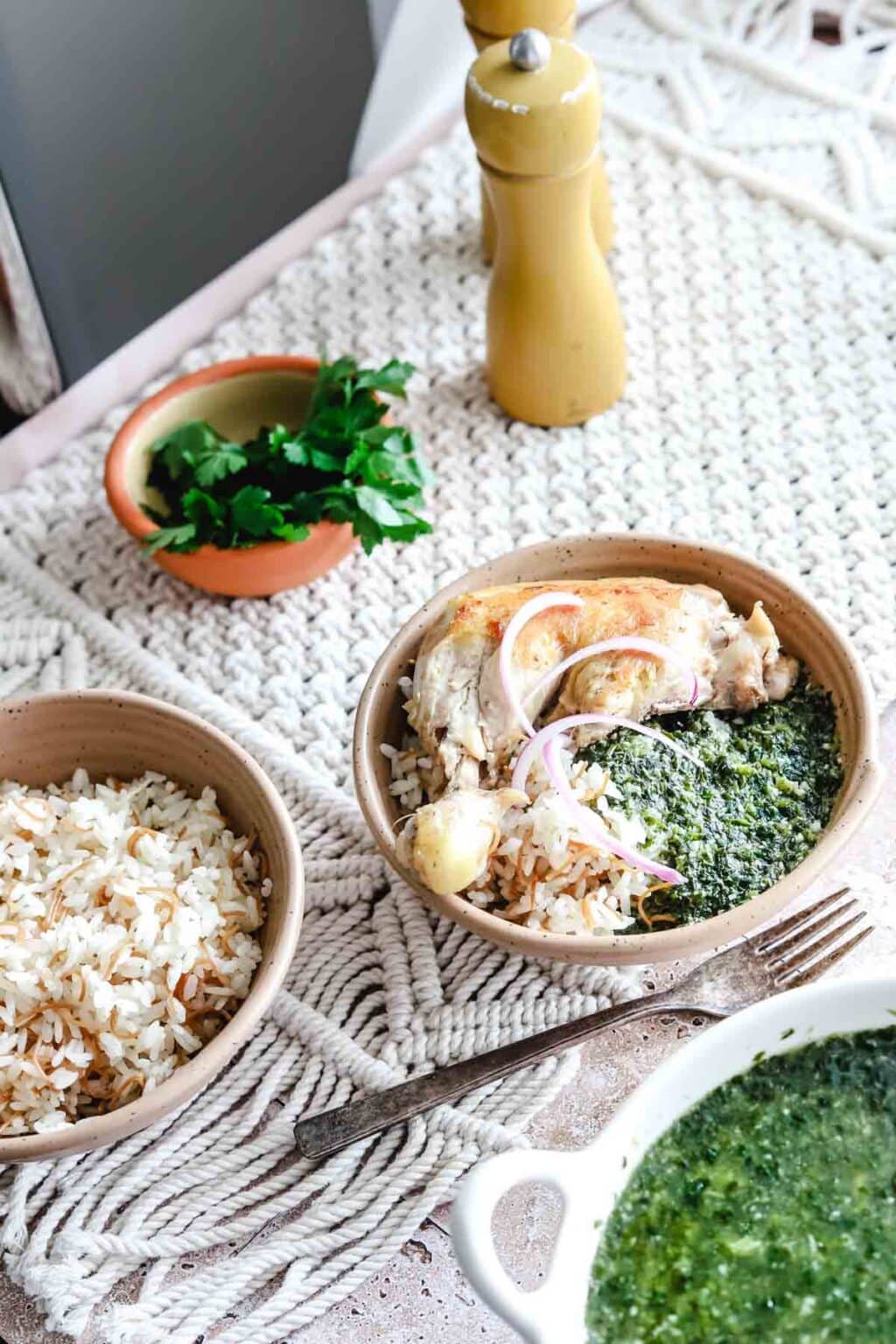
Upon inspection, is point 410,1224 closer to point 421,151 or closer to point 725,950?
point 725,950

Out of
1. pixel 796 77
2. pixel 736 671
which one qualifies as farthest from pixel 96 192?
pixel 736 671

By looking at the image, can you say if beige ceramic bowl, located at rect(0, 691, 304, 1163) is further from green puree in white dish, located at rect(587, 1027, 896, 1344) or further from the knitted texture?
green puree in white dish, located at rect(587, 1027, 896, 1344)

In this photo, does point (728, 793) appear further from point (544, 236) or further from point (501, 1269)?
point (544, 236)

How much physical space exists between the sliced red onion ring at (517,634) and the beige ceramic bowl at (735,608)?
91 millimetres

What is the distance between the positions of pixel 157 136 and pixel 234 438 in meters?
0.56

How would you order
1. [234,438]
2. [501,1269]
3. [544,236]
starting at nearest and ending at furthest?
1. [501,1269]
2. [544,236]
3. [234,438]

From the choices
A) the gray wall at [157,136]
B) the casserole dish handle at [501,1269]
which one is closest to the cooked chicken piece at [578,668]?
the casserole dish handle at [501,1269]

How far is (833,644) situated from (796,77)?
966 mm

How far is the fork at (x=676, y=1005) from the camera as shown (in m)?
1.13

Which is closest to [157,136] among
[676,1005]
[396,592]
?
[396,592]

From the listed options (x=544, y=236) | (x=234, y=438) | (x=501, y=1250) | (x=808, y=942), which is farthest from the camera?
(x=234, y=438)

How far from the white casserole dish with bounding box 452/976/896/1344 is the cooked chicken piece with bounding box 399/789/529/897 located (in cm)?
22

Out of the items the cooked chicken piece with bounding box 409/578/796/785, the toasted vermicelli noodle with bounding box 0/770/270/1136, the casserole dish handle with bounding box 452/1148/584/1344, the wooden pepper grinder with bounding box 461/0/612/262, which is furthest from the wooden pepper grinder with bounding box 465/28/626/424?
the casserole dish handle with bounding box 452/1148/584/1344

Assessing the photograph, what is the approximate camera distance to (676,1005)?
1.16 m
